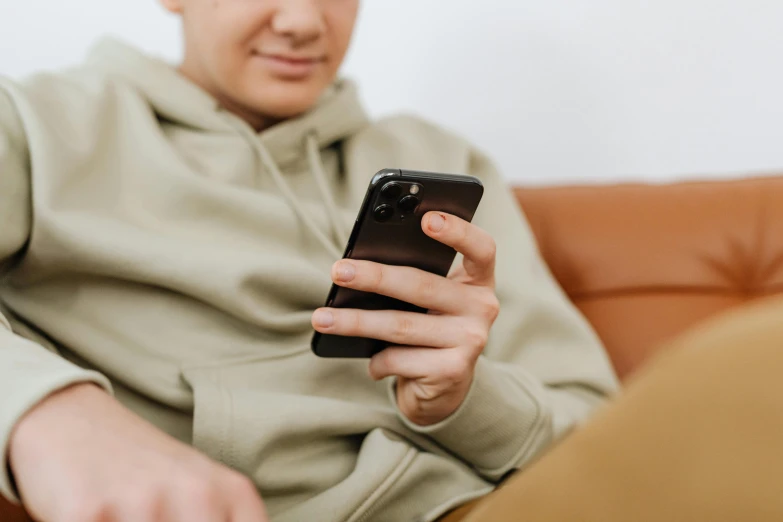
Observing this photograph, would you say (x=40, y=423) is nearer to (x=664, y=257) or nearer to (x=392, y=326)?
(x=392, y=326)

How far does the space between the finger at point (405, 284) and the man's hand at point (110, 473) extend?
0.60ft

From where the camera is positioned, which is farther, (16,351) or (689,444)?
(16,351)

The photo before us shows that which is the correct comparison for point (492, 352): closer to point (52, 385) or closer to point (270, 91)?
point (270, 91)

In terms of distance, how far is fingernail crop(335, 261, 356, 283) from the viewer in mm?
524

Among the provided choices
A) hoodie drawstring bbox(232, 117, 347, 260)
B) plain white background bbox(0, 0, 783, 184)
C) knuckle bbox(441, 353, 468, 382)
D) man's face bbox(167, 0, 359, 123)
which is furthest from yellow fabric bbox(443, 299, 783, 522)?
plain white background bbox(0, 0, 783, 184)

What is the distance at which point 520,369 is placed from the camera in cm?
73

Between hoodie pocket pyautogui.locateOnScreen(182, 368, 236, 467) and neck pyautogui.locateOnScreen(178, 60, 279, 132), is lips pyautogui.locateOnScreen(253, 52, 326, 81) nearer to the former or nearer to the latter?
neck pyautogui.locateOnScreen(178, 60, 279, 132)

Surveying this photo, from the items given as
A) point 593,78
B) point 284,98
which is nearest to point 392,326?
point 284,98

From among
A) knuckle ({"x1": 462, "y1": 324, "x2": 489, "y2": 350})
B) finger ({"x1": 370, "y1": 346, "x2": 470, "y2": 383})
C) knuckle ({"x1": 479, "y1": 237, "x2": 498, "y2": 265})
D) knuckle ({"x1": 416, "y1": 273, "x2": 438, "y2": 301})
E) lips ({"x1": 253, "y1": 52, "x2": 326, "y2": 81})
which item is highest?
lips ({"x1": 253, "y1": 52, "x2": 326, "y2": 81})

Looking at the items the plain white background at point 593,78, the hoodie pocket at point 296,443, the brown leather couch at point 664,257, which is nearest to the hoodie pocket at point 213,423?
the hoodie pocket at point 296,443

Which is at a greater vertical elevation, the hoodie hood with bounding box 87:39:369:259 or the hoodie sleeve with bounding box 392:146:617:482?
the hoodie hood with bounding box 87:39:369:259

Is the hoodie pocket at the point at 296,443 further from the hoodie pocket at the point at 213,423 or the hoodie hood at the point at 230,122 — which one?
the hoodie hood at the point at 230,122

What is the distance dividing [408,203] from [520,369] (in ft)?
0.91

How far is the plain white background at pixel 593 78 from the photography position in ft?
3.82
